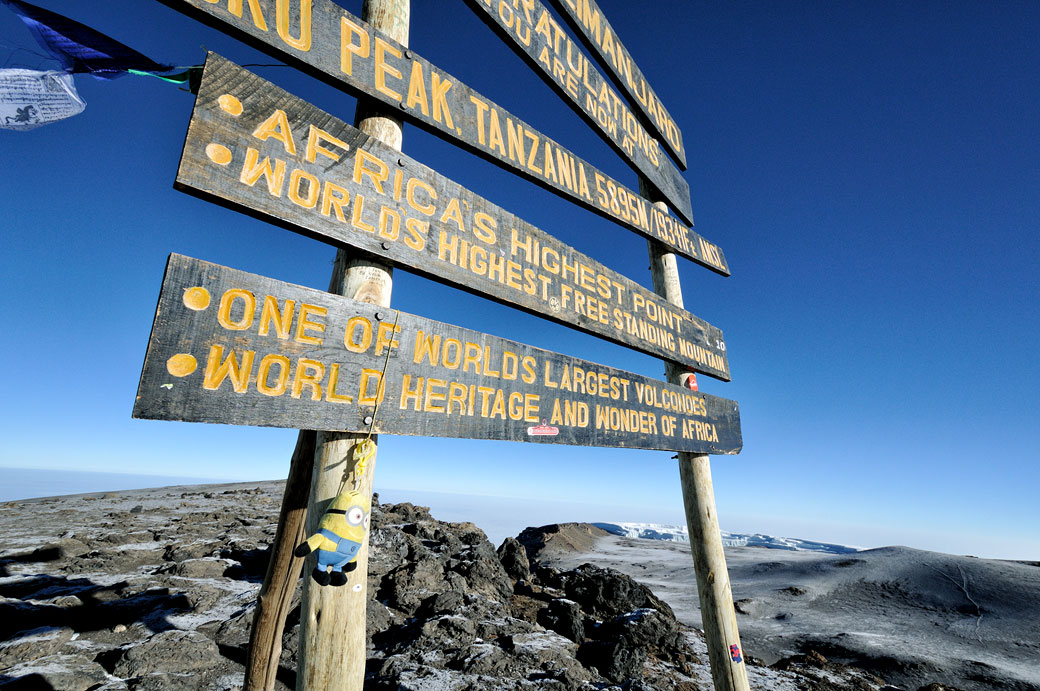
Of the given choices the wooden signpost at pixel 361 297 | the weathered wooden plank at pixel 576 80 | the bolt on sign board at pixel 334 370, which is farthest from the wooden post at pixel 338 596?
the weathered wooden plank at pixel 576 80

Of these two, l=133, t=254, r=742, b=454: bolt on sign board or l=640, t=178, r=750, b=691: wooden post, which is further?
l=640, t=178, r=750, b=691: wooden post

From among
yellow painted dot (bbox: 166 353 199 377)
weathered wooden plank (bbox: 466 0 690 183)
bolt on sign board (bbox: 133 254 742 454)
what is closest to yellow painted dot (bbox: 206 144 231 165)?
bolt on sign board (bbox: 133 254 742 454)

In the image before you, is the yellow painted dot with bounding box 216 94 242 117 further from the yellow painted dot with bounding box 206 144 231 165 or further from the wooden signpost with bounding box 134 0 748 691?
the yellow painted dot with bounding box 206 144 231 165

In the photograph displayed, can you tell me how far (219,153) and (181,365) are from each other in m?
0.70

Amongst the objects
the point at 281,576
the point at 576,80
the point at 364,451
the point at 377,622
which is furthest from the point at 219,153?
the point at 377,622

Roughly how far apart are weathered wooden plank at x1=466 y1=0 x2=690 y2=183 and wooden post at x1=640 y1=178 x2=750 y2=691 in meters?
2.08

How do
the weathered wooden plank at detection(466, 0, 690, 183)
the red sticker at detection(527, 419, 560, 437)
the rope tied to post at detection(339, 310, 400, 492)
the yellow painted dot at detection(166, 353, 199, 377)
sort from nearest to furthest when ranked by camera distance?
the yellow painted dot at detection(166, 353, 199, 377)
the rope tied to post at detection(339, 310, 400, 492)
the red sticker at detection(527, 419, 560, 437)
the weathered wooden plank at detection(466, 0, 690, 183)

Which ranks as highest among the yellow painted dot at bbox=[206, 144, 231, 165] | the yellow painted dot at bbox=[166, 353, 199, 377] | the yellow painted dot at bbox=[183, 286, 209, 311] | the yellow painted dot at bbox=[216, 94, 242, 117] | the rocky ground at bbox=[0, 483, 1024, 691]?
the yellow painted dot at bbox=[216, 94, 242, 117]

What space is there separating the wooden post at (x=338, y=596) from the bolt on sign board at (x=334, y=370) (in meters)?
0.14

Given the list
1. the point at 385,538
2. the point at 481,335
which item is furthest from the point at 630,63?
the point at 385,538

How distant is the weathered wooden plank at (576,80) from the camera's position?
2861mm

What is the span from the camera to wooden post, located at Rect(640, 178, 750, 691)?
316cm

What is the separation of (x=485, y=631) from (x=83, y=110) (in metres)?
6.10

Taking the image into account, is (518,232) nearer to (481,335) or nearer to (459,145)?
(459,145)
